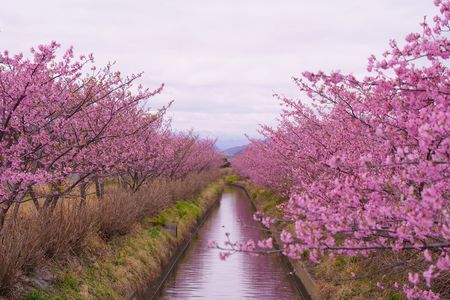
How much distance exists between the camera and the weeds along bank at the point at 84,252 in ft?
26.5

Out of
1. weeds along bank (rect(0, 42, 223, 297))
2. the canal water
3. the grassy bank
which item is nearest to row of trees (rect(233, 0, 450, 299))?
the grassy bank

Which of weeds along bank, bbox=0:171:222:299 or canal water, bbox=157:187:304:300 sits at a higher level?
weeds along bank, bbox=0:171:222:299

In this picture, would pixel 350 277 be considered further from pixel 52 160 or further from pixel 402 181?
pixel 52 160

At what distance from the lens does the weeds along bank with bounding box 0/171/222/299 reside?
8.08 m

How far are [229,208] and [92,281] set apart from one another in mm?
28288

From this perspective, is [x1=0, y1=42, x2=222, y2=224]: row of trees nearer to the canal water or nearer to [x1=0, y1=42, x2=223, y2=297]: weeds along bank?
[x1=0, y1=42, x2=223, y2=297]: weeds along bank

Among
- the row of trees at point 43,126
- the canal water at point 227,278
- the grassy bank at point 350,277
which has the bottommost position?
the canal water at point 227,278

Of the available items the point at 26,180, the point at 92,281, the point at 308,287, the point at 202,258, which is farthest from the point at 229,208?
the point at 26,180


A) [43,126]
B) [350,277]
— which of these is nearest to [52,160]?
[43,126]

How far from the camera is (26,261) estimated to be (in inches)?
326

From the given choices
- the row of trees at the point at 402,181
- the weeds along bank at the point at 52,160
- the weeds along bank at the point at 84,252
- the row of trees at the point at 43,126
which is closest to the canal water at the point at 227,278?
the weeds along bank at the point at 84,252

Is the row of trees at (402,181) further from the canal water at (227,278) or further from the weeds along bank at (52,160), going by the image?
the canal water at (227,278)

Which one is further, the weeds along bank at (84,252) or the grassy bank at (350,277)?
the grassy bank at (350,277)

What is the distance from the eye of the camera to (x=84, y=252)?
10945 mm
